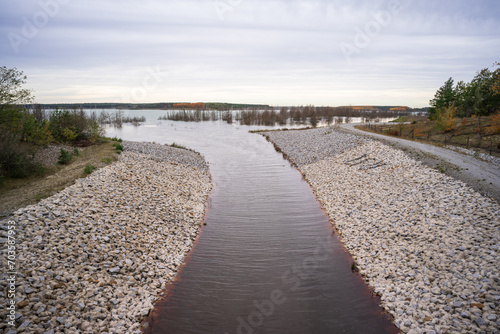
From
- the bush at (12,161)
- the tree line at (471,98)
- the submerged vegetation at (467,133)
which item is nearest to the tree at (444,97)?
the tree line at (471,98)

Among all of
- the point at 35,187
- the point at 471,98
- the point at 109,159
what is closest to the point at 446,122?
the point at 471,98

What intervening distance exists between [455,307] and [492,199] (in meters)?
8.62

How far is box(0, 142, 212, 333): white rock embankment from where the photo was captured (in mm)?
7191

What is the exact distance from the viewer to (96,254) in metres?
9.77

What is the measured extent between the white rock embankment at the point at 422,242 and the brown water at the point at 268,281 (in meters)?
0.90

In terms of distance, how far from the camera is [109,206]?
44.0 ft

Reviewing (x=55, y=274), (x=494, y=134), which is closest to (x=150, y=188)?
(x=55, y=274)

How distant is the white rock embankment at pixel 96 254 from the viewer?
7.19 m

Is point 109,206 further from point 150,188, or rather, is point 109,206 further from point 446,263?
point 446,263

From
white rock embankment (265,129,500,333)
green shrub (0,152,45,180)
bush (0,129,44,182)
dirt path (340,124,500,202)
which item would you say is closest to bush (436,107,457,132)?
dirt path (340,124,500,202)

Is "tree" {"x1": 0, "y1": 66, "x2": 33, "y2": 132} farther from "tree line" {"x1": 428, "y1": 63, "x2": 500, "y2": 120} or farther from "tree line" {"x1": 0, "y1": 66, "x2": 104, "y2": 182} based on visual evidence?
"tree line" {"x1": 428, "y1": 63, "x2": 500, "y2": 120}

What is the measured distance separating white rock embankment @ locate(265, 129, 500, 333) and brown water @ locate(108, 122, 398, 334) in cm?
90

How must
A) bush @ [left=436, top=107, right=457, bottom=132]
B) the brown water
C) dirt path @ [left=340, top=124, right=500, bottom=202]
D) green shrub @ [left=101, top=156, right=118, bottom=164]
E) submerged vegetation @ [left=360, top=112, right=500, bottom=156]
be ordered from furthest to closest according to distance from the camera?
bush @ [left=436, top=107, right=457, bottom=132] < submerged vegetation @ [left=360, top=112, right=500, bottom=156] < green shrub @ [left=101, top=156, right=118, bottom=164] < dirt path @ [left=340, top=124, right=500, bottom=202] < the brown water

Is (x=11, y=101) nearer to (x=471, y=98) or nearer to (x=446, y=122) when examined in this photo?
(x=446, y=122)
